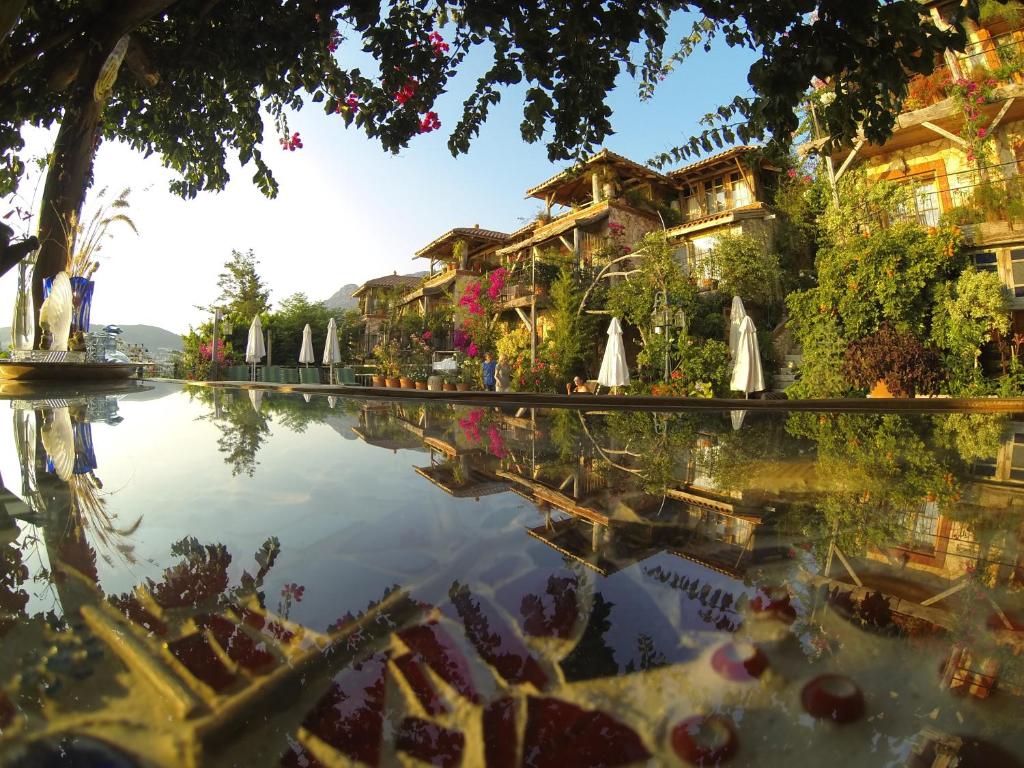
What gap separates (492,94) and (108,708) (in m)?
3.42

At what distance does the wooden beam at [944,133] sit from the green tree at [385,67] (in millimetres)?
12906

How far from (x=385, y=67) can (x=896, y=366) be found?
11436mm

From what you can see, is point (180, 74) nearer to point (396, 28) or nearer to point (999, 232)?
point (396, 28)

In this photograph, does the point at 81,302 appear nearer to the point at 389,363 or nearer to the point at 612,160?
the point at 389,363

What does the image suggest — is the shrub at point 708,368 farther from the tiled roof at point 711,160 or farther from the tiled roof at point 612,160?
the tiled roof at point 612,160

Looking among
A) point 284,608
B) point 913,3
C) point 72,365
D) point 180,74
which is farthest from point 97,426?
point 913,3

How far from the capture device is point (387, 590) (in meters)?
1.11

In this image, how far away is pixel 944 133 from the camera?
11.7 m

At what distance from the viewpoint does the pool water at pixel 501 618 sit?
67 cm

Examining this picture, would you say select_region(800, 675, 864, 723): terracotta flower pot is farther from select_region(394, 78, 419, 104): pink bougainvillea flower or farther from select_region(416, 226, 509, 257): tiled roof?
select_region(416, 226, 509, 257): tiled roof

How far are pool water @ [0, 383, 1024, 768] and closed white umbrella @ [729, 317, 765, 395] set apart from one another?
8825mm

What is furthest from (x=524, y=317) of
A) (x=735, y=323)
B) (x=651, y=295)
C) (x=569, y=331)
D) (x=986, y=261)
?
(x=986, y=261)

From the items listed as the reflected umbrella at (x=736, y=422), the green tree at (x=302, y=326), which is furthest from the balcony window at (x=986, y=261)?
the green tree at (x=302, y=326)

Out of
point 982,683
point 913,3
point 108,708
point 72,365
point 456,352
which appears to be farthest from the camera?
point 456,352
